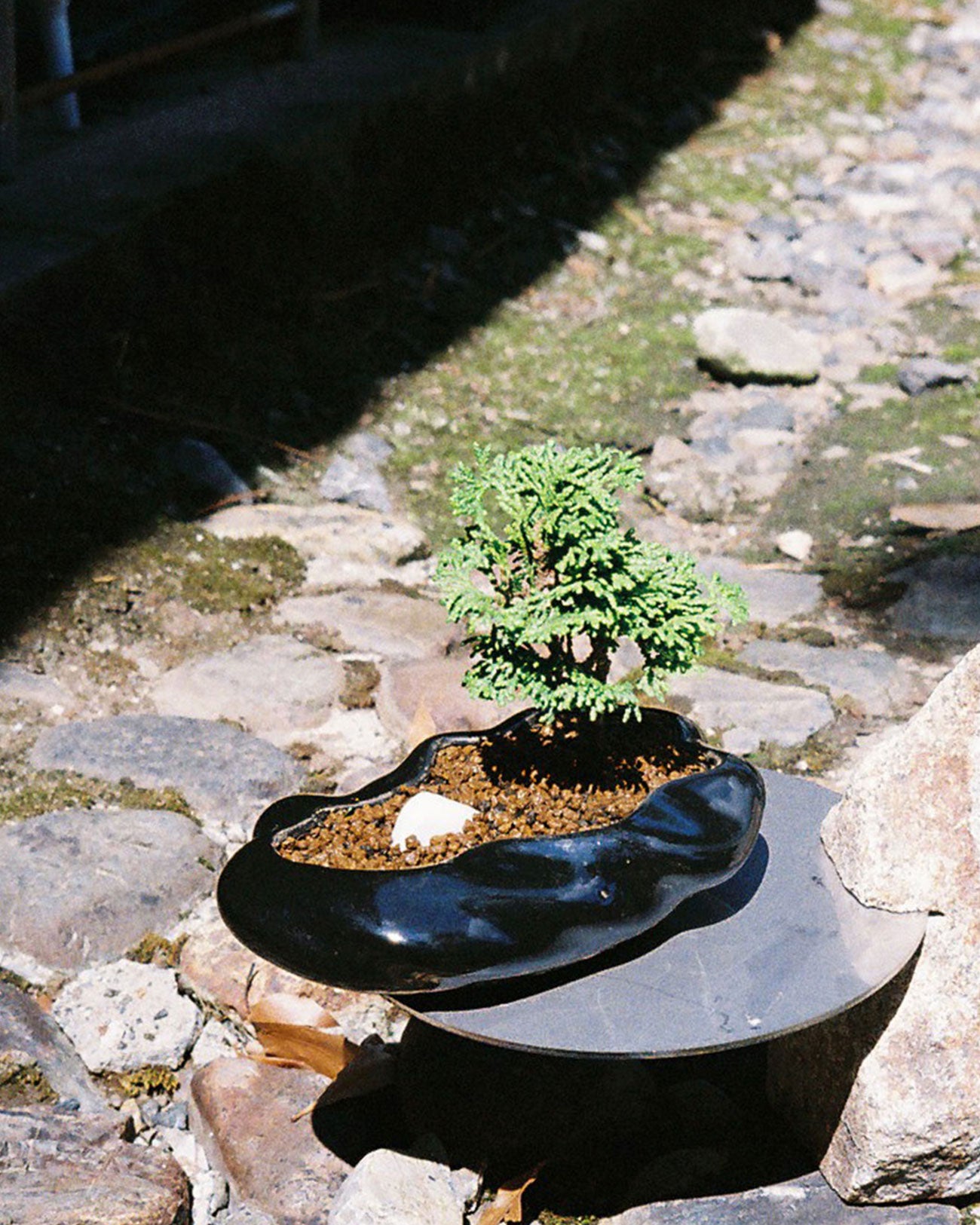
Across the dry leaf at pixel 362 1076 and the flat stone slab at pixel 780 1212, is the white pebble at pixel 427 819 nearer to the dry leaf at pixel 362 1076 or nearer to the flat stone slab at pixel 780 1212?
the dry leaf at pixel 362 1076

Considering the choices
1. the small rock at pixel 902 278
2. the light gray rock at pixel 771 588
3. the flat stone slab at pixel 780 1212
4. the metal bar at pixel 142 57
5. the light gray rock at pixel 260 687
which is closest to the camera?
the flat stone slab at pixel 780 1212

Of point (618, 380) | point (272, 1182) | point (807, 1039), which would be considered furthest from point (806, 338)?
point (272, 1182)

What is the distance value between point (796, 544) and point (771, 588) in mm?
Result: 259

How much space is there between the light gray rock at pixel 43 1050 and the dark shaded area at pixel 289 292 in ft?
3.60

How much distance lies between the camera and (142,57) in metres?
4.36

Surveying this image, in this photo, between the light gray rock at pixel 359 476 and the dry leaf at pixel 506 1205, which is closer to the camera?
the dry leaf at pixel 506 1205

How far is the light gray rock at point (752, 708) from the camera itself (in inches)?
118

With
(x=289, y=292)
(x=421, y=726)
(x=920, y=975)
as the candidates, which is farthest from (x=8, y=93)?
(x=920, y=975)

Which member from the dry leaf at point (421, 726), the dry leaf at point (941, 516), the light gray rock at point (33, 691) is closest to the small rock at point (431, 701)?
the dry leaf at point (421, 726)

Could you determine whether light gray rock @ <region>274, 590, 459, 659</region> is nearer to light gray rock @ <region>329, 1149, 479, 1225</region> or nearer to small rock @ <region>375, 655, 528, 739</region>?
small rock @ <region>375, 655, 528, 739</region>

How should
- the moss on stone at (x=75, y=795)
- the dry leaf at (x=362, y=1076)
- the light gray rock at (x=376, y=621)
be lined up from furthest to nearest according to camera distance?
the light gray rock at (x=376, y=621) < the moss on stone at (x=75, y=795) < the dry leaf at (x=362, y=1076)

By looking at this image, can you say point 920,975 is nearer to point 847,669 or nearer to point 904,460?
point 847,669

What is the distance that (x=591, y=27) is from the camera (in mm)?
6160

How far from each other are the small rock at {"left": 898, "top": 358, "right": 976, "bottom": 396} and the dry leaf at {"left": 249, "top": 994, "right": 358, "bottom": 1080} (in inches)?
120
